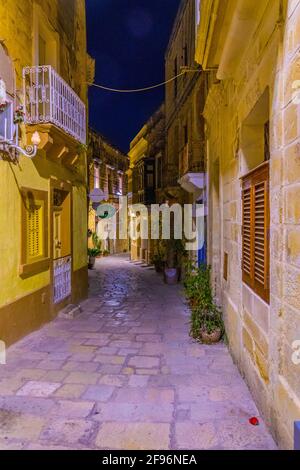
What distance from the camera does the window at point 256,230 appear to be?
3.73 metres

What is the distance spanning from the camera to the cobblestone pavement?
10.9ft

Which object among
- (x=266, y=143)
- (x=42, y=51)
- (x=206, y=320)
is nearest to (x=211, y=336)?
(x=206, y=320)

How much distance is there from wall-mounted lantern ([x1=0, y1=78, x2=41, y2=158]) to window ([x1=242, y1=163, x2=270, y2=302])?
3.60m

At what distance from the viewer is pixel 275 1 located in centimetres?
322

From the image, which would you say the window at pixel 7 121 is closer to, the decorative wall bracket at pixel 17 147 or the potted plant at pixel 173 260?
the decorative wall bracket at pixel 17 147

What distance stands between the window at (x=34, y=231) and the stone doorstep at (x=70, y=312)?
1.18 metres

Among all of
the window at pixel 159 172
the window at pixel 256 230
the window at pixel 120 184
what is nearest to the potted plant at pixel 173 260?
the window at pixel 159 172

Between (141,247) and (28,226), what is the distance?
1527cm

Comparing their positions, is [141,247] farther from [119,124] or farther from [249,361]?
[119,124]

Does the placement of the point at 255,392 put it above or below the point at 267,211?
below

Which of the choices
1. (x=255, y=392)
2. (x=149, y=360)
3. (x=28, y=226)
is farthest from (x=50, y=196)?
(x=255, y=392)

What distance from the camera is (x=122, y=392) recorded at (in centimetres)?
435

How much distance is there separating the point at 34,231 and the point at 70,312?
2.05 m

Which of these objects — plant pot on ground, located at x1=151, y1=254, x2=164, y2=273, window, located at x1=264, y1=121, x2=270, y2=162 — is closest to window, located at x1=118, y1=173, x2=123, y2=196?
plant pot on ground, located at x1=151, y1=254, x2=164, y2=273
